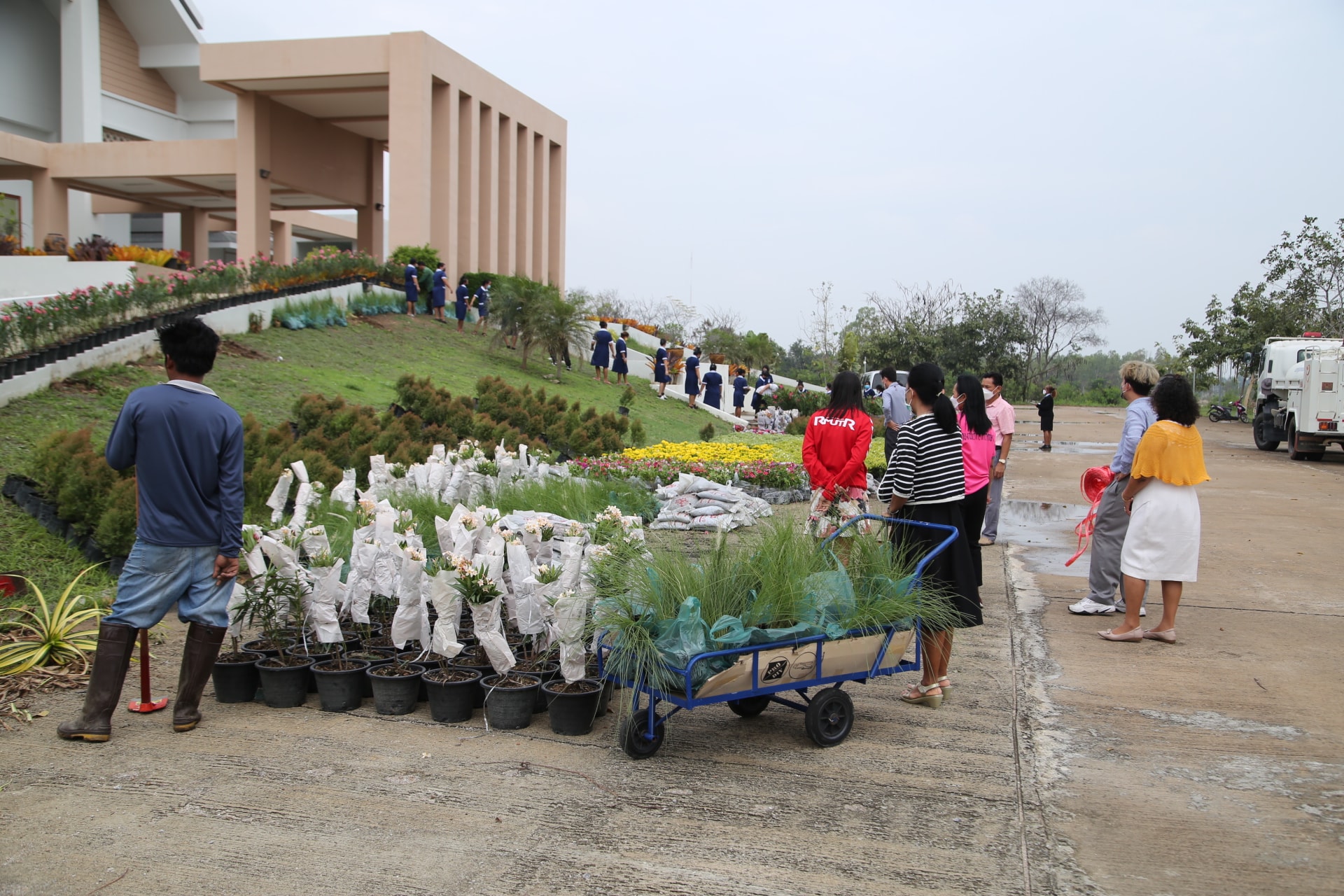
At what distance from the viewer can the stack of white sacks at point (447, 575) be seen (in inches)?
190

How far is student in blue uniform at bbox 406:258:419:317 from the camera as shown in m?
24.7

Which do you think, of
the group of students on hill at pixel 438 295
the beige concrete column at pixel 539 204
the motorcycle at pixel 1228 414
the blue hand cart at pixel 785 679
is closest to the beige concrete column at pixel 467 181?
the group of students on hill at pixel 438 295

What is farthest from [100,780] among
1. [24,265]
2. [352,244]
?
[352,244]

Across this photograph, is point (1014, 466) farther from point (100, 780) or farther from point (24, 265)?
point (24, 265)

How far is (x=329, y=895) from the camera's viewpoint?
3.16 m

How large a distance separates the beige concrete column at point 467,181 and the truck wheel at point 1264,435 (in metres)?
23.2

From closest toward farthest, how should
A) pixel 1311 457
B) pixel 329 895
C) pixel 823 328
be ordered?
pixel 329 895, pixel 1311 457, pixel 823 328

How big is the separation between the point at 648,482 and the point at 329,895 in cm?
861

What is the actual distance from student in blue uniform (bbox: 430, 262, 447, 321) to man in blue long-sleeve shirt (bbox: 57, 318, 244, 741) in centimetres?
2177

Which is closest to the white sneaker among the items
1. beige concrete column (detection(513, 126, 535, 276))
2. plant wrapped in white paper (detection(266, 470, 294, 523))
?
plant wrapped in white paper (detection(266, 470, 294, 523))

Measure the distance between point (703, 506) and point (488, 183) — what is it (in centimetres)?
2580

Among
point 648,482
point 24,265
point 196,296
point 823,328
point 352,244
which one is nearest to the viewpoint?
point 648,482

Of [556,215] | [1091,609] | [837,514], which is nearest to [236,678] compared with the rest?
[837,514]

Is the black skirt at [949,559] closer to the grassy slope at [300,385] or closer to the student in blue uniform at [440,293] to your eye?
the grassy slope at [300,385]
